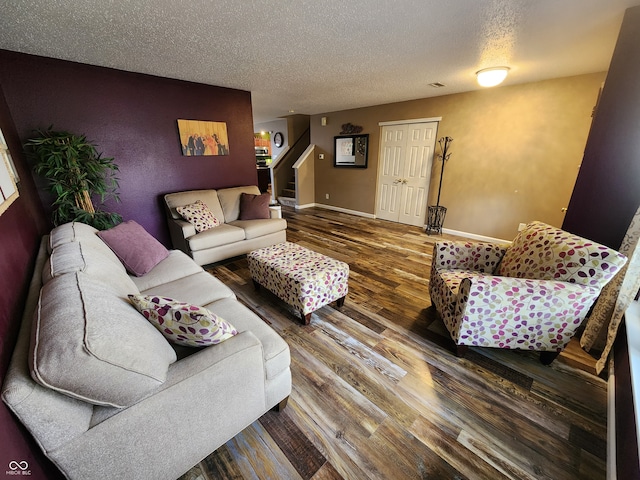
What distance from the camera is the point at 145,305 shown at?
3.55 feet

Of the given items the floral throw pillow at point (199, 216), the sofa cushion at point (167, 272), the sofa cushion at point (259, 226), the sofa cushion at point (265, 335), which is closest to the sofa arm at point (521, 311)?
the sofa cushion at point (265, 335)

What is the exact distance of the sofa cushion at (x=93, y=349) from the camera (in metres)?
0.73

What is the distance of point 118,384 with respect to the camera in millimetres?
806

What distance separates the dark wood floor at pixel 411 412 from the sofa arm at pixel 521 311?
23cm

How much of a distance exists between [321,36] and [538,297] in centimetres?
240

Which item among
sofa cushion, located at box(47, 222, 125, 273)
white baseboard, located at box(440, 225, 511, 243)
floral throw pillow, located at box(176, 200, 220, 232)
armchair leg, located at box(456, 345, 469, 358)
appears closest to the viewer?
sofa cushion, located at box(47, 222, 125, 273)

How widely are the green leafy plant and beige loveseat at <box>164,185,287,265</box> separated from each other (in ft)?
2.22

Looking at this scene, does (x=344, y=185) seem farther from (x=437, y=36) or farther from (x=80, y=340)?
(x=80, y=340)

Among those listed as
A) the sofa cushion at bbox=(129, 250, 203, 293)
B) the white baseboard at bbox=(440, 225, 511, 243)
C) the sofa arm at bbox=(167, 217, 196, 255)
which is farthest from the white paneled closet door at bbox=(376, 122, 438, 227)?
the sofa cushion at bbox=(129, 250, 203, 293)

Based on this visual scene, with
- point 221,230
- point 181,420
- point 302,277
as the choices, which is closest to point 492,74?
point 302,277

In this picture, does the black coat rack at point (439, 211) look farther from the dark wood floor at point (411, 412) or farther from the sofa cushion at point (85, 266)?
the sofa cushion at point (85, 266)

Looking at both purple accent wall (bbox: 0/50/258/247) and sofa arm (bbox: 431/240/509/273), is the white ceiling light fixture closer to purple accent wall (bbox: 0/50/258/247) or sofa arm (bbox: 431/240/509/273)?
sofa arm (bbox: 431/240/509/273)

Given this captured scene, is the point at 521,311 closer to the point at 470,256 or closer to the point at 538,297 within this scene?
the point at 538,297

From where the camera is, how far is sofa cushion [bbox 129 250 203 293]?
1887 millimetres
